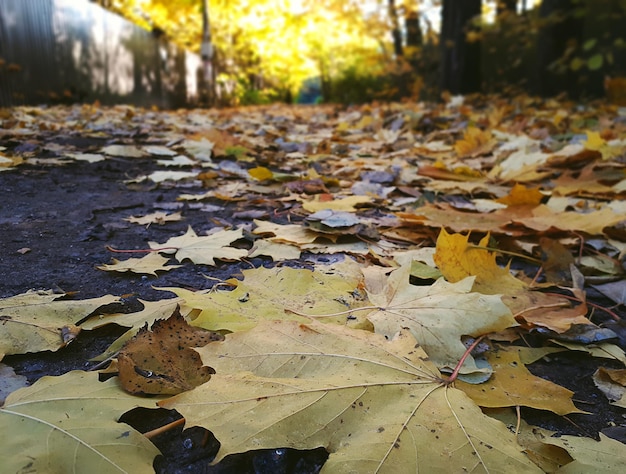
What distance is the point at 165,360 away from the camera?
690 millimetres

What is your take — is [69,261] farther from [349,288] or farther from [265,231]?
[349,288]

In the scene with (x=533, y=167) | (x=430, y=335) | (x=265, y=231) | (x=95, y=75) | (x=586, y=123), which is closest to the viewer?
(x=430, y=335)

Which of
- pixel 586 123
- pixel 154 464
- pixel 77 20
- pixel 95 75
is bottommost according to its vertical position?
pixel 154 464

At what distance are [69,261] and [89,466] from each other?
0.78 metres

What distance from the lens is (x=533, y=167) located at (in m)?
2.17

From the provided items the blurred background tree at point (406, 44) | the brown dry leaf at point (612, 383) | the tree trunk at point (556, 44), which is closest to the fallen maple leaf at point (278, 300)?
the brown dry leaf at point (612, 383)

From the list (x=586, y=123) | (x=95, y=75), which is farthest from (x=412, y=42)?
(x=586, y=123)

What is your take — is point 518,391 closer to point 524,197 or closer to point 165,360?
point 165,360

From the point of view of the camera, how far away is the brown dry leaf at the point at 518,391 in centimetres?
68

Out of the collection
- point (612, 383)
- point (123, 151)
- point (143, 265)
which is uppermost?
point (123, 151)

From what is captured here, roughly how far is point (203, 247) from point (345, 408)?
78 centimetres

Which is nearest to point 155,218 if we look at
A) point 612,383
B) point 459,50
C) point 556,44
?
point 612,383

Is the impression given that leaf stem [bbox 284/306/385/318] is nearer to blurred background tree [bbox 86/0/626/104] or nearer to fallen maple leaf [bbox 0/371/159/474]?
fallen maple leaf [bbox 0/371/159/474]

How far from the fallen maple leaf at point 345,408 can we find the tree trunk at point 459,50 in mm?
7141
